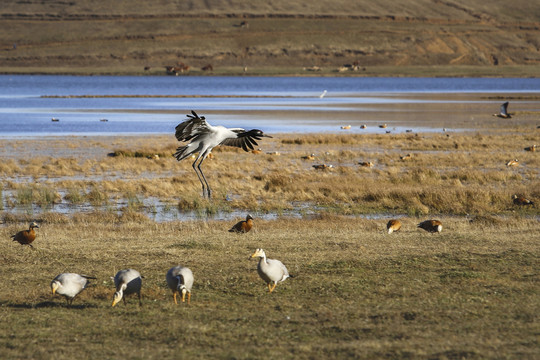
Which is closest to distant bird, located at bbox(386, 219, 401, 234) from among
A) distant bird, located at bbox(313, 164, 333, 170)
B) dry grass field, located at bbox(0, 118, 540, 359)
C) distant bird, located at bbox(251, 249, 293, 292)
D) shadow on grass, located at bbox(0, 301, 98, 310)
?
dry grass field, located at bbox(0, 118, 540, 359)

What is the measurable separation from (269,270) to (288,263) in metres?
2.45

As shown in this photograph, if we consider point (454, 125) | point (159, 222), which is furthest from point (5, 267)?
point (454, 125)

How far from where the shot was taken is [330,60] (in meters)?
190

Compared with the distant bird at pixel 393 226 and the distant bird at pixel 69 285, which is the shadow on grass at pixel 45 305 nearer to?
the distant bird at pixel 69 285

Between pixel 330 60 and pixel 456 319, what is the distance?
598 feet

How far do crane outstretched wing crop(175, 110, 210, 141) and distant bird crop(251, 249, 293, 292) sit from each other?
576cm

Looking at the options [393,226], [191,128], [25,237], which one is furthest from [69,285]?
[393,226]

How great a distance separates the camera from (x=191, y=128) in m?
16.9

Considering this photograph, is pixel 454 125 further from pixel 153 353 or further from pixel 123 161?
pixel 153 353

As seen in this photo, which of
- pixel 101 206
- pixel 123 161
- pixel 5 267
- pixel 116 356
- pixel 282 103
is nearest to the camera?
pixel 116 356

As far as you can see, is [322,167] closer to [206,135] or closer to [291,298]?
[206,135]

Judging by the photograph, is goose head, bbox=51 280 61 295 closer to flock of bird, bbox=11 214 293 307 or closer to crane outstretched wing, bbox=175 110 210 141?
flock of bird, bbox=11 214 293 307

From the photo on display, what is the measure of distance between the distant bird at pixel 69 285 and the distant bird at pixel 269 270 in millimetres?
2303

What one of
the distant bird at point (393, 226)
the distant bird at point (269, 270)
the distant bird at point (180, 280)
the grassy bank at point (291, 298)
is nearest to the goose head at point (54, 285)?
the grassy bank at point (291, 298)
